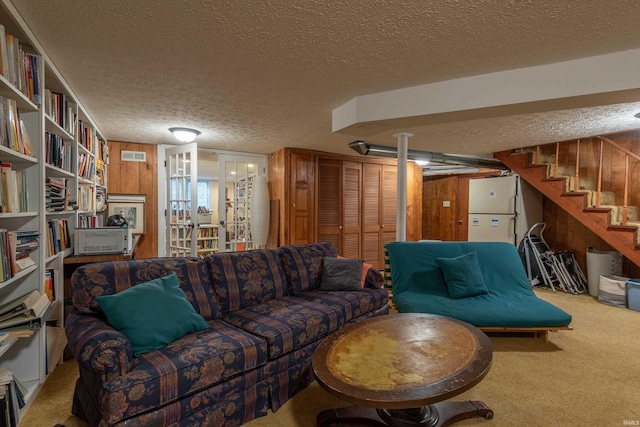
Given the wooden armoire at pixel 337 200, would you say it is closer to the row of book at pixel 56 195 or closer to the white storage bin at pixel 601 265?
the white storage bin at pixel 601 265

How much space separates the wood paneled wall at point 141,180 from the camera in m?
4.51

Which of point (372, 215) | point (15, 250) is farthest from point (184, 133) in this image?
point (372, 215)

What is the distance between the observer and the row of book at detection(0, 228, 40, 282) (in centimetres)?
159

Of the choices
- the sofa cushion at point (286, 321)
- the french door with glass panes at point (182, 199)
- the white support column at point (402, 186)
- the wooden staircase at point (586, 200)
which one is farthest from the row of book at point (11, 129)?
the wooden staircase at point (586, 200)

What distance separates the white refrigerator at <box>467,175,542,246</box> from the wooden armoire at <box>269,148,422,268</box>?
3.64 ft

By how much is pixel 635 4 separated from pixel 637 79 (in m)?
0.64

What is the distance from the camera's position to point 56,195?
2.41 m

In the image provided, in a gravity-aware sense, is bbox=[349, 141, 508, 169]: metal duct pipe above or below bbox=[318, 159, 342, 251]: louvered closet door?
above

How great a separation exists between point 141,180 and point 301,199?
→ 2373 mm

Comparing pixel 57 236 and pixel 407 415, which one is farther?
pixel 57 236

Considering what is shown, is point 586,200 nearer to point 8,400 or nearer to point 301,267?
point 301,267

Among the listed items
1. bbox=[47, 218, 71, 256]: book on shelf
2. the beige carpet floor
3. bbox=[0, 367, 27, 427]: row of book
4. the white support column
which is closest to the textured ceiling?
bbox=[47, 218, 71, 256]: book on shelf

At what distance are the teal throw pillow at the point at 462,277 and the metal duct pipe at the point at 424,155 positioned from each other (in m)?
1.95

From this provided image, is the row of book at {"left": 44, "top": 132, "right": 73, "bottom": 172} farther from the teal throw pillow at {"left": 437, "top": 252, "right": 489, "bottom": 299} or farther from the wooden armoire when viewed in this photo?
the teal throw pillow at {"left": 437, "top": 252, "right": 489, "bottom": 299}
